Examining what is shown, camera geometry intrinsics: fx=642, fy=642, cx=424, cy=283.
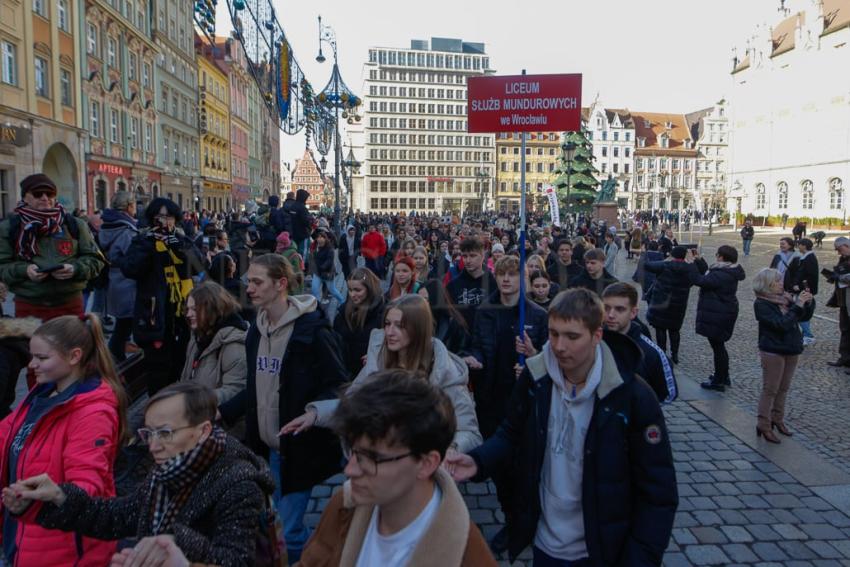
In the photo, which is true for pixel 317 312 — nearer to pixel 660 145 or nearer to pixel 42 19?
pixel 42 19

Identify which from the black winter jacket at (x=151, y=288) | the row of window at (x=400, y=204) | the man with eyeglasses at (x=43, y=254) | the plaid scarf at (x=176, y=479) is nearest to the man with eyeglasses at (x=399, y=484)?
the plaid scarf at (x=176, y=479)

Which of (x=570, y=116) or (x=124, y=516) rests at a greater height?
(x=570, y=116)

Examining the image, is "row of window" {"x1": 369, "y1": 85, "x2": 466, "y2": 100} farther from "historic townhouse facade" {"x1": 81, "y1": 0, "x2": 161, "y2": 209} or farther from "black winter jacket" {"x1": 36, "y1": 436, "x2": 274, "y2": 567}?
"black winter jacket" {"x1": 36, "y1": 436, "x2": 274, "y2": 567}

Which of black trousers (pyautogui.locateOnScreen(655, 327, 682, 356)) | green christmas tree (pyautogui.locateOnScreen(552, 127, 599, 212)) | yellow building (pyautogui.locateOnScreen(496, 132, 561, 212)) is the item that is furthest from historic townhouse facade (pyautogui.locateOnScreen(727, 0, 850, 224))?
black trousers (pyautogui.locateOnScreen(655, 327, 682, 356))

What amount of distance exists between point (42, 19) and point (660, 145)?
9440 centimetres

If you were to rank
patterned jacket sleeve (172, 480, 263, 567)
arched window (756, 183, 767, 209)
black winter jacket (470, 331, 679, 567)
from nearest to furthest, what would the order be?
patterned jacket sleeve (172, 480, 263, 567) < black winter jacket (470, 331, 679, 567) < arched window (756, 183, 767, 209)

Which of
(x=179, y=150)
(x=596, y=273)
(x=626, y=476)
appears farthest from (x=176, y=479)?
(x=179, y=150)

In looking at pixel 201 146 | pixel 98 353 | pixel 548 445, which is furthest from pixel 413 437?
pixel 201 146

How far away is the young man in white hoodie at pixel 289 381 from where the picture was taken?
352 cm

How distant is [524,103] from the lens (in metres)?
5.48

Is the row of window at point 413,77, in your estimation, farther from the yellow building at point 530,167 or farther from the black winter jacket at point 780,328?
the black winter jacket at point 780,328

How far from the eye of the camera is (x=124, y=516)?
2.34 meters

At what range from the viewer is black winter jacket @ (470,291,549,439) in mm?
4793

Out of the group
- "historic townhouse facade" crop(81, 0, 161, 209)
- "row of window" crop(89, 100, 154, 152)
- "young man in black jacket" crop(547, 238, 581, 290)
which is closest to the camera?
"young man in black jacket" crop(547, 238, 581, 290)
